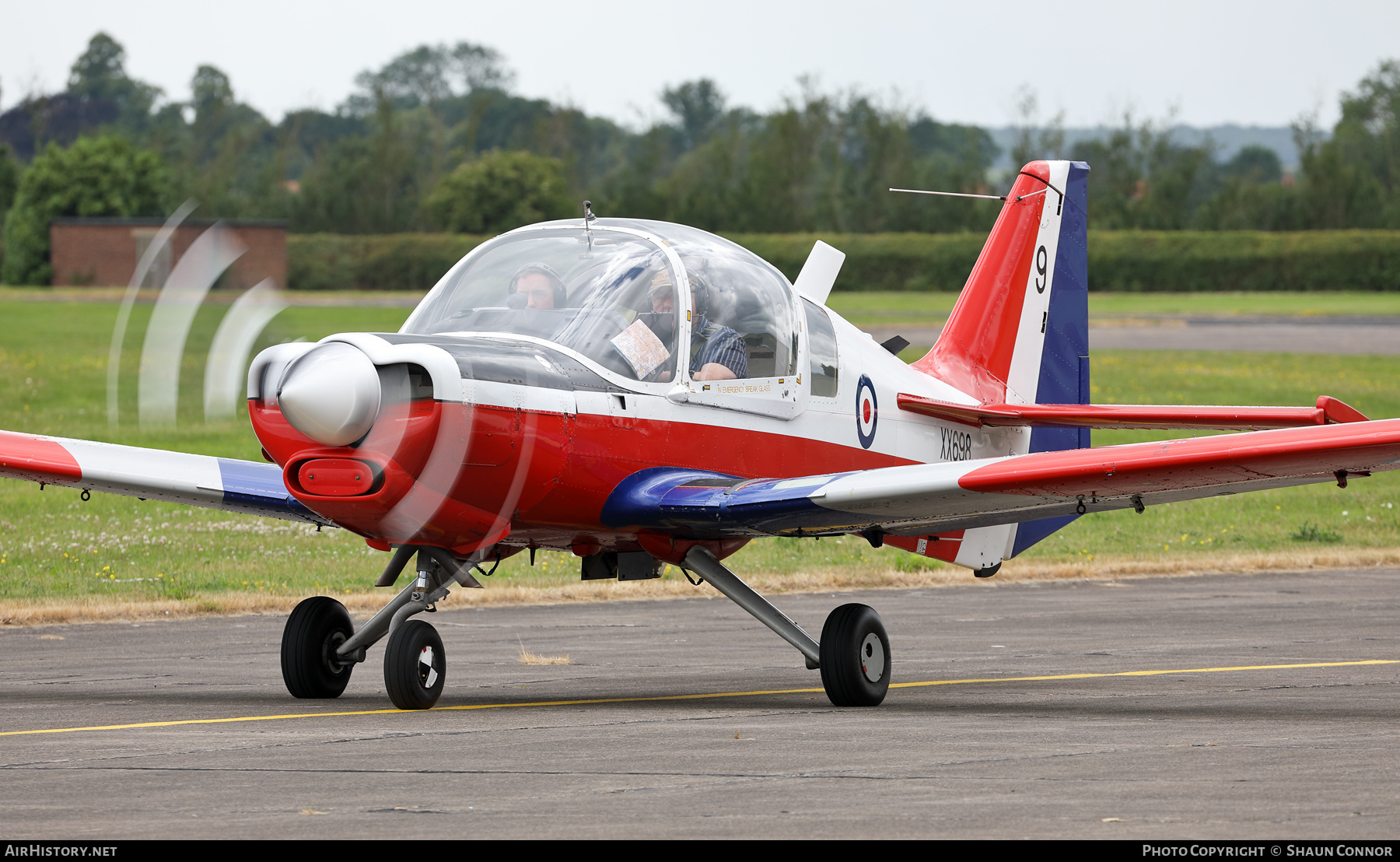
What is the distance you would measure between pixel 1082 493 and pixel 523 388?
3.11 metres

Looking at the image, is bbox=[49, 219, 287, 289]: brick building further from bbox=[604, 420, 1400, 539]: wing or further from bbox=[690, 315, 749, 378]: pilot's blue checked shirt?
bbox=[604, 420, 1400, 539]: wing

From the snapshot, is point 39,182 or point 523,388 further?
point 39,182

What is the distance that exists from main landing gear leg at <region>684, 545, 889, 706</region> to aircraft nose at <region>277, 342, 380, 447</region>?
2670 millimetres

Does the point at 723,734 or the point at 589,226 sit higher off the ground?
the point at 589,226

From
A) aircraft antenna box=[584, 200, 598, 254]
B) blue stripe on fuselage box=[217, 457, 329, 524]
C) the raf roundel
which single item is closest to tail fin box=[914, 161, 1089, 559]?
the raf roundel

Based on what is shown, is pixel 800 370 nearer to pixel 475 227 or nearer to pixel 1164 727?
pixel 1164 727

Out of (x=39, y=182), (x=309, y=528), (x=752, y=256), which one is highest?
(x=39, y=182)

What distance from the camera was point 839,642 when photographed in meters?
9.66

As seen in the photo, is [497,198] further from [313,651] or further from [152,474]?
[313,651]

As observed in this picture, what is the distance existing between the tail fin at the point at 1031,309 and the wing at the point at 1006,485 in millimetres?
3205

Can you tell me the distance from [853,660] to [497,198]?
74757 mm

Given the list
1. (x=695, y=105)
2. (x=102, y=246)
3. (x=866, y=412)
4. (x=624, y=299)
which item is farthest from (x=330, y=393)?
(x=695, y=105)

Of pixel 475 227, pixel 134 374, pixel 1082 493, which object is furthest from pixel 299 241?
pixel 1082 493

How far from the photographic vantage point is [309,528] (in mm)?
21266
